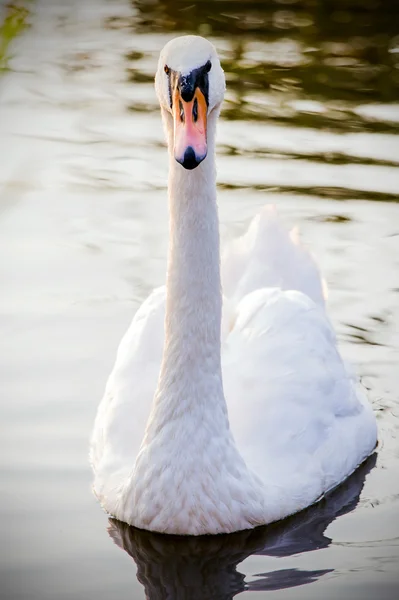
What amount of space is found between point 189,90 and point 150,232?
16.0ft

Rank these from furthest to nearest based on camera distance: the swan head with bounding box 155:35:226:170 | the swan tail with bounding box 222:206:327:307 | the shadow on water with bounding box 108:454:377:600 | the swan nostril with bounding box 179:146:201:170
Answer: the swan tail with bounding box 222:206:327:307, the shadow on water with bounding box 108:454:377:600, the swan head with bounding box 155:35:226:170, the swan nostril with bounding box 179:146:201:170

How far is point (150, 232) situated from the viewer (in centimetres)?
967

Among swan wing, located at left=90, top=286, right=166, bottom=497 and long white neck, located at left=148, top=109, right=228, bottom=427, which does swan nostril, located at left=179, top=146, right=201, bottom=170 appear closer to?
long white neck, located at left=148, top=109, right=228, bottom=427

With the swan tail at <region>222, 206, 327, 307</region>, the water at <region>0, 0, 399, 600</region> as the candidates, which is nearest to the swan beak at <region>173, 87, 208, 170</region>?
the water at <region>0, 0, 399, 600</region>

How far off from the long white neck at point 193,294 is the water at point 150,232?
0.72 meters

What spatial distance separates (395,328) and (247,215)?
227 centimetres

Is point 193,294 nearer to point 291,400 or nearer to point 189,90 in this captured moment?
point 189,90

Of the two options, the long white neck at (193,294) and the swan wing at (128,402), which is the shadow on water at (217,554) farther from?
the long white neck at (193,294)

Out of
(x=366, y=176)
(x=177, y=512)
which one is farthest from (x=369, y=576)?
(x=366, y=176)

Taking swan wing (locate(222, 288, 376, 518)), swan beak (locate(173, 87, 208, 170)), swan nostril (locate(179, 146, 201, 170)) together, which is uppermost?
swan beak (locate(173, 87, 208, 170))

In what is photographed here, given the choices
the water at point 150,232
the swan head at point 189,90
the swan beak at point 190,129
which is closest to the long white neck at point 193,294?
the swan head at point 189,90

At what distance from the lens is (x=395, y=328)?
316 inches

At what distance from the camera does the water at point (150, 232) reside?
548cm

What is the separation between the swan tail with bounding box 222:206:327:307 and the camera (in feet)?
24.4
